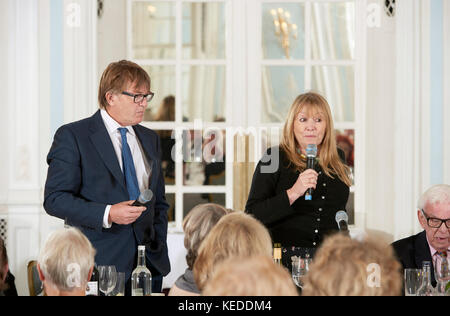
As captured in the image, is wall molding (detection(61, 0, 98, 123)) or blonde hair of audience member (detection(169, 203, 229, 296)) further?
wall molding (detection(61, 0, 98, 123))

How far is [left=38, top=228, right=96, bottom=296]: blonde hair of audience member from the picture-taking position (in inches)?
90.0


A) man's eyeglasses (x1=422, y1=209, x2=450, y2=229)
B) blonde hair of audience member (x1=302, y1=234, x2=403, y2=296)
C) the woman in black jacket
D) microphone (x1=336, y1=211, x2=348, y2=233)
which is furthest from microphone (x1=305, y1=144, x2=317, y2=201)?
blonde hair of audience member (x1=302, y1=234, x2=403, y2=296)

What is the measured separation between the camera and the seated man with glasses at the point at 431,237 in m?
3.31

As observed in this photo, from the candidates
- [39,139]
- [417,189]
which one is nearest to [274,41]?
[417,189]

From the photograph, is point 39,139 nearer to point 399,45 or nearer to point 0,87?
point 0,87

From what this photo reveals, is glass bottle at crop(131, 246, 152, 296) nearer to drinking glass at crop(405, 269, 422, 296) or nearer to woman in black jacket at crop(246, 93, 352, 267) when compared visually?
woman in black jacket at crop(246, 93, 352, 267)

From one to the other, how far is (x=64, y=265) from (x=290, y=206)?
1.28 meters

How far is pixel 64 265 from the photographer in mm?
2297

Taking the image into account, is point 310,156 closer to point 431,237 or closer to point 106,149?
point 431,237

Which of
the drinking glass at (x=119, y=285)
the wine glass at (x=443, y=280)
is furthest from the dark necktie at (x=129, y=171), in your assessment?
the wine glass at (x=443, y=280)

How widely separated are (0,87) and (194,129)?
53.7 inches

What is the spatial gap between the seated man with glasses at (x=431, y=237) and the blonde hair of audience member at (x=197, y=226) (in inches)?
44.0

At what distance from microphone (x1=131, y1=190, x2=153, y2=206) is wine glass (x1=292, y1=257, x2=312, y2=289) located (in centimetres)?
68

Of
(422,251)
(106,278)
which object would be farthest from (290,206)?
(106,278)
